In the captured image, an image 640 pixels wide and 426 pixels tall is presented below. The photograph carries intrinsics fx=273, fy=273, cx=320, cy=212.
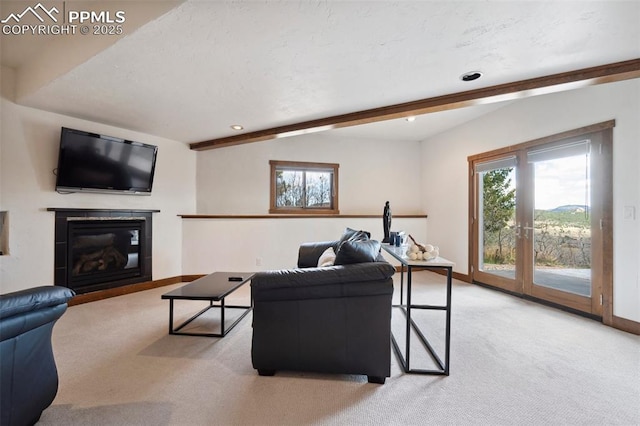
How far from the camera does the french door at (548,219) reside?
2836 mm

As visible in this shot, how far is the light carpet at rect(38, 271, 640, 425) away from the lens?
152 centimetres

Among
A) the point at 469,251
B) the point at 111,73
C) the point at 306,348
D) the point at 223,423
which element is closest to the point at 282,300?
the point at 306,348

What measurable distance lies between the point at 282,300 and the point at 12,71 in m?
3.78

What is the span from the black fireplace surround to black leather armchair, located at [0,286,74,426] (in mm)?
2439

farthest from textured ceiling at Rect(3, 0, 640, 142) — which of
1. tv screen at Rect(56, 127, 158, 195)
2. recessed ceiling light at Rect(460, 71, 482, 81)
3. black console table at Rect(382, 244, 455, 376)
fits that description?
black console table at Rect(382, 244, 455, 376)

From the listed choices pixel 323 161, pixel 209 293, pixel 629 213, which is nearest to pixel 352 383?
pixel 209 293

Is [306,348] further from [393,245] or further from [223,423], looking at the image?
[393,245]

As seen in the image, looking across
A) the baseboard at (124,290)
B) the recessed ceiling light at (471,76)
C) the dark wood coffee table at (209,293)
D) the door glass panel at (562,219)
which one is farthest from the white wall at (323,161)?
the recessed ceiling light at (471,76)

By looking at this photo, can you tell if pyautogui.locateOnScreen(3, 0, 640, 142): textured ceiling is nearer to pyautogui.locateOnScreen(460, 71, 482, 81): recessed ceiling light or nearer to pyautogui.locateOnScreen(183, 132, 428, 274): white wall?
pyautogui.locateOnScreen(460, 71, 482, 81): recessed ceiling light

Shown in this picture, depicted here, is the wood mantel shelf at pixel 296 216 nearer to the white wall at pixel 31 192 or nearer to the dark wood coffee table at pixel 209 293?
the white wall at pixel 31 192

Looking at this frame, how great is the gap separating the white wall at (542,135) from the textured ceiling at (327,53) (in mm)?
858

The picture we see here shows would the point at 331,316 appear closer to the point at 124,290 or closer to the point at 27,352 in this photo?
the point at 27,352

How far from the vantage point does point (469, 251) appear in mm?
4414

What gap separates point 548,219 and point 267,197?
13.5 feet
